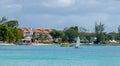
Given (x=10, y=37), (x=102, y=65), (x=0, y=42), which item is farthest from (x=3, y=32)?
(x=102, y=65)

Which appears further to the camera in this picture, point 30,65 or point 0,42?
point 0,42

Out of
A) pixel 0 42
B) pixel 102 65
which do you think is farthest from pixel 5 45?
pixel 102 65

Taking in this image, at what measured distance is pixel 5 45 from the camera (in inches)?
7234

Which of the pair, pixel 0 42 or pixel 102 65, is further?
pixel 0 42

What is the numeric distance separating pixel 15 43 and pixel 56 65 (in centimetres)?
13526

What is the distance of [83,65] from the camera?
195 feet

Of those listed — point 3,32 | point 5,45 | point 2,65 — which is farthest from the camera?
point 5,45

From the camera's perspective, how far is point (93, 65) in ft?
193

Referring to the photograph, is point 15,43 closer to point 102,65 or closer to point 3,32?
point 3,32

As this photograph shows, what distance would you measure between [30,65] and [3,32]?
11474 cm

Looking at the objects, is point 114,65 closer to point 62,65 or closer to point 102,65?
point 102,65

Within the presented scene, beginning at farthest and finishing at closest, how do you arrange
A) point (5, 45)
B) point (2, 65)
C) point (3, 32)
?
1. point (5, 45)
2. point (3, 32)
3. point (2, 65)

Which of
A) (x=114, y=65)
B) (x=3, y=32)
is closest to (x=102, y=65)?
(x=114, y=65)

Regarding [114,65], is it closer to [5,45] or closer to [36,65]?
[36,65]
